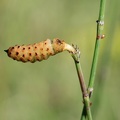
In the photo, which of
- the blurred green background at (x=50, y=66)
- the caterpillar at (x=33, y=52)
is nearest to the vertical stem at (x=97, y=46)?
the caterpillar at (x=33, y=52)

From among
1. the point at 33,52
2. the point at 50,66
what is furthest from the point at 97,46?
the point at 50,66

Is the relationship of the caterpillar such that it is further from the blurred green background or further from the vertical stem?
the blurred green background

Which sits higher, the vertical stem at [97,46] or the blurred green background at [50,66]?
the vertical stem at [97,46]

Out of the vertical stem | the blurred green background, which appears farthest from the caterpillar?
the blurred green background

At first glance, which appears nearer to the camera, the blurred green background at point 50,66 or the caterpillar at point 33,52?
the caterpillar at point 33,52

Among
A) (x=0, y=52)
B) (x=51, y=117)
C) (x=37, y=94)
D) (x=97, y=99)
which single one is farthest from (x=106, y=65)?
(x=0, y=52)

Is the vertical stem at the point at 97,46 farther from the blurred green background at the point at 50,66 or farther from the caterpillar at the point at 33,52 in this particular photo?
the blurred green background at the point at 50,66

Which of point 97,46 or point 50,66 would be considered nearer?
point 97,46

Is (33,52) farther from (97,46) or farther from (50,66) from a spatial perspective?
(50,66)

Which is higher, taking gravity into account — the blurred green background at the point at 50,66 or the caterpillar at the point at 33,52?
the caterpillar at the point at 33,52
